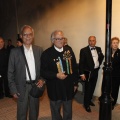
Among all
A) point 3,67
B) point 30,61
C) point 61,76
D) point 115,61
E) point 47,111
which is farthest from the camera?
point 3,67

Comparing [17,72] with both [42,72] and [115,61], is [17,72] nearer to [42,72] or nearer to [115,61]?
[42,72]

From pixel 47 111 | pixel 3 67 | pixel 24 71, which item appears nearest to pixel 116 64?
pixel 47 111

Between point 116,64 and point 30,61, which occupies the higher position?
point 30,61

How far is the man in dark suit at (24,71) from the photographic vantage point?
9.23ft

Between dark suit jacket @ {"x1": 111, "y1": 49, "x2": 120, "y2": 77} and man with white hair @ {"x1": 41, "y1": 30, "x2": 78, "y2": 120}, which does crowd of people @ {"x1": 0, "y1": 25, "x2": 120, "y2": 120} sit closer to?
man with white hair @ {"x1": 41, "y1": 30, "x2": 78, "y2": 120}

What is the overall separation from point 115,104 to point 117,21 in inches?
81.7

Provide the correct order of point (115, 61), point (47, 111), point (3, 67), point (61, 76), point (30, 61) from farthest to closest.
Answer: point (3, 67), point (47, 111), point (115, 61), point (30, 61), point (61, 76)

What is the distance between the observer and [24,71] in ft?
9.29

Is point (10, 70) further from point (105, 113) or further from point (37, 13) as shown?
point (37, 13)

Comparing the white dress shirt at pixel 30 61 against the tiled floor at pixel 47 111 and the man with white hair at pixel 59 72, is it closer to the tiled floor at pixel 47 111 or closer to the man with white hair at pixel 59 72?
the man with white hair at pixel 59 72

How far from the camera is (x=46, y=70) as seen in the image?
289 centimetres

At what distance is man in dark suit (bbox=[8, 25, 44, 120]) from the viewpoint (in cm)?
281

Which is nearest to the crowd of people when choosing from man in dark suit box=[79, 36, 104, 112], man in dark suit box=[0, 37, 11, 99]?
man in dark suit box=[79, 36, 104, 112]

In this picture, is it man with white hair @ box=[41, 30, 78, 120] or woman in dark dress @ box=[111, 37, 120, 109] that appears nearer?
man with white hair @ box=[41, 30, 78, 120]
